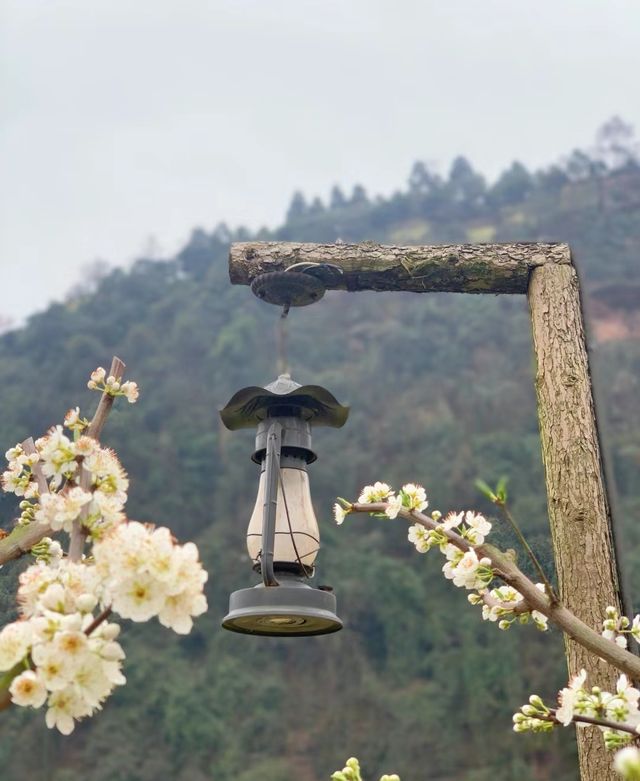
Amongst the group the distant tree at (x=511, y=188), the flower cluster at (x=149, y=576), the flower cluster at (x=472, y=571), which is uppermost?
the distant tree at (x=511, y=188)

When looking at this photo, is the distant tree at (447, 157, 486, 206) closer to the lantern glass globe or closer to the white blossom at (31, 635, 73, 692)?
the lantern glass globe

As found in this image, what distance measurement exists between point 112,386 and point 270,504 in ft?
1.13

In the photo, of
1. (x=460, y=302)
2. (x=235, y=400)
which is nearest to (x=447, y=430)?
(x=460, y=302)

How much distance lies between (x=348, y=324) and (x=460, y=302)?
156 inches

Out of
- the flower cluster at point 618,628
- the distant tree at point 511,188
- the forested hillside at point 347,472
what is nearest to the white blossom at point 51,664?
the flower cluster at point 618,628

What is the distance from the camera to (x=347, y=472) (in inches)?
889

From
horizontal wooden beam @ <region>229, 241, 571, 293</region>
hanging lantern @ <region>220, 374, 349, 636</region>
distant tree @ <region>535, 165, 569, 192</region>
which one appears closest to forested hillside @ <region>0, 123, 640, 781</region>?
distant tree @ <region>535, 165, 569, 192</region>

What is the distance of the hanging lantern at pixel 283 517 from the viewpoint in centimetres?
161

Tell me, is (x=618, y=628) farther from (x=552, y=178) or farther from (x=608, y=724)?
(x=552, y=178)

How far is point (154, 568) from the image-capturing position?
1129 mm

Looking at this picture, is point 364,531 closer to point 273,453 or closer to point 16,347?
point 16,347

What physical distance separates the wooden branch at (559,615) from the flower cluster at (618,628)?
0.31ft

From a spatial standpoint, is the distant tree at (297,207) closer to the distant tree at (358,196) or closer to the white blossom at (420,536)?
the distant tree at (358,196)

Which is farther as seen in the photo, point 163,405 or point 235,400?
point 163,405
